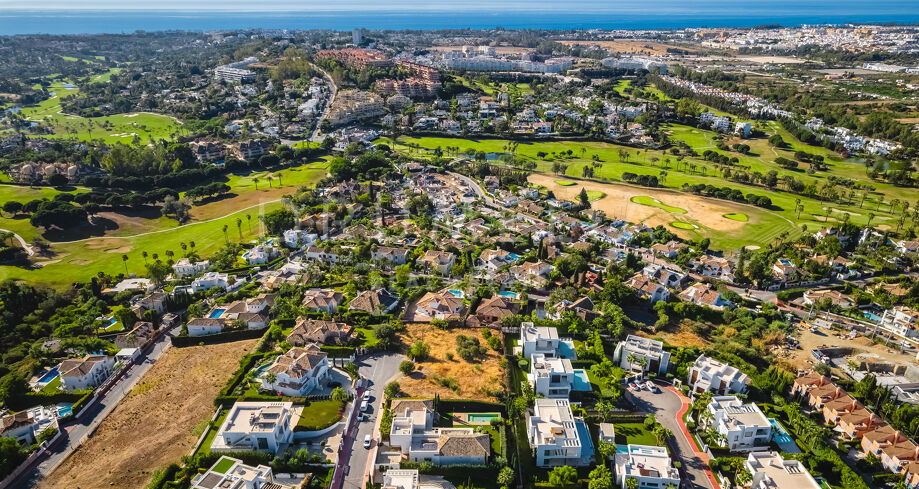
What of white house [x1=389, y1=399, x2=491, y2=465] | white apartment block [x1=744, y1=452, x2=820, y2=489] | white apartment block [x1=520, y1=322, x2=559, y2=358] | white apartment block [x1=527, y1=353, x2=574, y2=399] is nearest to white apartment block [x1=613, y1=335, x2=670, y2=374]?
white apartment block [x1=520, y1=322, x2=559, y2=358]

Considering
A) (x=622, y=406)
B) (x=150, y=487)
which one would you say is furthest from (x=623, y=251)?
(x=150, y=487)

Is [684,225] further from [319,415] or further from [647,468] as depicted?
[319,415]

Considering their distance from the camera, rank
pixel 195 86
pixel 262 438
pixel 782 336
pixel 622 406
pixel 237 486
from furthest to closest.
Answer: pixel 195 86 → pixel 782 336 → pixel 622 406 → pixel 262 438 → pixel 237 486

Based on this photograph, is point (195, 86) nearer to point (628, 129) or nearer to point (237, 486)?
point (628, 129)

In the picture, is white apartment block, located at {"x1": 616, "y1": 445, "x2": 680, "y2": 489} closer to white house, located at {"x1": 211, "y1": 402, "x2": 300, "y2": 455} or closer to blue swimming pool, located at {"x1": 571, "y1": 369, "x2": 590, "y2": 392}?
blue swimming pool, located at {"x1": 571, "y1": 369, "x2": 590, "y2": 392}

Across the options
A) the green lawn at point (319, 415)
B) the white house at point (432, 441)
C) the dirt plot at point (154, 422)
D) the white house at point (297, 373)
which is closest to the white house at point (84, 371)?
the dirt plot at point (154, 422)

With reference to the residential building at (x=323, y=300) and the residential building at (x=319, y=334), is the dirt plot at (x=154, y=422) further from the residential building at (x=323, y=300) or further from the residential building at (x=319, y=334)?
the residential building at (x=323, y=300)

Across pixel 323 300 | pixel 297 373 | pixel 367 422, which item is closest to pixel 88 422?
pixel 297 373
